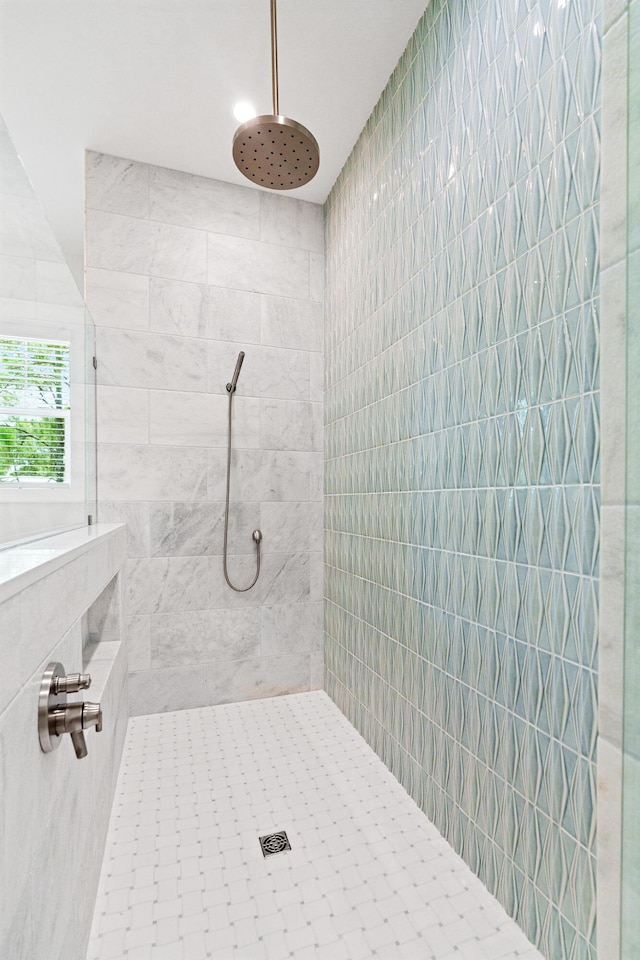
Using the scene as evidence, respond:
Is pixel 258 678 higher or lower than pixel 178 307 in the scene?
lower

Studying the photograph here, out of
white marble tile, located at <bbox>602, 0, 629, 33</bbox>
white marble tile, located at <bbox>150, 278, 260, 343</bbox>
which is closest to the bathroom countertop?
white marble tile, located at <bbox>602, 0, 629, 33</bbox>

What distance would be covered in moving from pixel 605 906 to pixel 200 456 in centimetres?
211

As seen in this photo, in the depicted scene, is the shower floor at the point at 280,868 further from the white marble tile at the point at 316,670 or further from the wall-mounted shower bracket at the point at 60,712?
the wall-mounted shower bracket at the point at 60,712

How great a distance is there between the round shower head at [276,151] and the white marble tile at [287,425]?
3.43 ft

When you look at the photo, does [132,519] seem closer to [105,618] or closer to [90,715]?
[105,618]

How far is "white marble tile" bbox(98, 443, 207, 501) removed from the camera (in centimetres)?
219

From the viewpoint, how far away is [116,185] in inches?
87.1

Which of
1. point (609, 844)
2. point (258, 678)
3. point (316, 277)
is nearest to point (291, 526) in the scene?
point (258, 678)

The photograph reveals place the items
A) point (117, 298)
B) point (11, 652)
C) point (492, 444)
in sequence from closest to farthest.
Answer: point (11, 652) → point (492, 444) → point (117, 298)

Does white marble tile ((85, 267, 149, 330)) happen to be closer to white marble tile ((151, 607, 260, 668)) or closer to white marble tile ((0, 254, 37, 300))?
white marble tile ((0, 254, 37, 300))

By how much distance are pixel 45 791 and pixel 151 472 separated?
1618 millimetres

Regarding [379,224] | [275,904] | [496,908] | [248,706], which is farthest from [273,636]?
[379,224]

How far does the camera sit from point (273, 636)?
2439 millimetres

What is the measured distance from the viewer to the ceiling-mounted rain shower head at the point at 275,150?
1.32 meters
